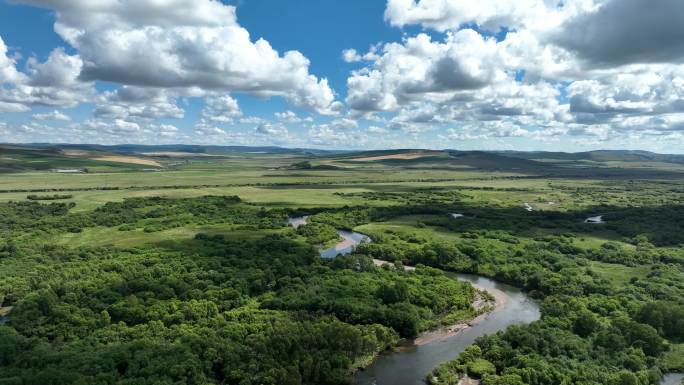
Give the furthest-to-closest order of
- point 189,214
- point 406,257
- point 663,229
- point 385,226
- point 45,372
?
1. point 189,214
2. point 385,226
3. point 663,229
4. point 406,257
5. point 45,372

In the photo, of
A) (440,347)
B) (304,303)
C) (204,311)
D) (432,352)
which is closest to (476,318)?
(440,347)

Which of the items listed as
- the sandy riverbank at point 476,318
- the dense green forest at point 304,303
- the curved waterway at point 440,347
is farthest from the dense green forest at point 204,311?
the curved waterway at point 440,347

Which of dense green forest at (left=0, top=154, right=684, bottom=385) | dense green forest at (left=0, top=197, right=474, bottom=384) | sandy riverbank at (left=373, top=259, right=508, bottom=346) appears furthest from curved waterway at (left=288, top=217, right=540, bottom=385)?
dense green forest at (left=0, top=197, right=474, bottom=384)

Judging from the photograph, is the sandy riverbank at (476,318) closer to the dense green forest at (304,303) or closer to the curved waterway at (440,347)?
the curved waterway at (440,347)

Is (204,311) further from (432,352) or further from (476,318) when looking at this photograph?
(476,318)

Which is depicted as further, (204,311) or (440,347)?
(204,311)

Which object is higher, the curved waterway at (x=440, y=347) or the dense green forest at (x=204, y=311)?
the dense green forest at (x=204, y=311)

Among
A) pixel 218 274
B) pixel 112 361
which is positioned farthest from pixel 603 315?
pixel 112 361

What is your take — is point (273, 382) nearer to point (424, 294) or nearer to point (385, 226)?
point (424, 294)

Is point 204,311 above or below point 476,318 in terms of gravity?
above
